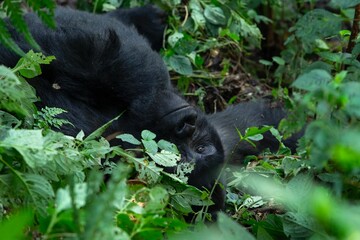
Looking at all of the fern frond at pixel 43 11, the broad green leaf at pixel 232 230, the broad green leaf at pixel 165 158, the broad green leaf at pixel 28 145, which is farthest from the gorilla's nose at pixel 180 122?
the broad green leaf at pixel 232 230

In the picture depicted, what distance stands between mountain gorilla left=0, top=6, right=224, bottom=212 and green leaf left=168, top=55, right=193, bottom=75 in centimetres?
48

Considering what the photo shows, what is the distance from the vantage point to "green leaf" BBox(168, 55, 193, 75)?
316cm

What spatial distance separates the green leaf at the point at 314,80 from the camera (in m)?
1.31

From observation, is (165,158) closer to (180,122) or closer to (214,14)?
(180,122)

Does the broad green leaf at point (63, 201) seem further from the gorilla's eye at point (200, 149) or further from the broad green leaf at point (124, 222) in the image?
the gorilla's eye at point (200, 149)

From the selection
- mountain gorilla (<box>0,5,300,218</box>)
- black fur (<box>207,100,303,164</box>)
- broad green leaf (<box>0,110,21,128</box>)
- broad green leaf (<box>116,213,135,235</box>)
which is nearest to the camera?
broad green leaf (<box>116,213,135,235</box>)

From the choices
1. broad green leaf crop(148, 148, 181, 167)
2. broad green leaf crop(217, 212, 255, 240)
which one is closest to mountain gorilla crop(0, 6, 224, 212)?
broad green leaf crop(148, 148, 181, 167)

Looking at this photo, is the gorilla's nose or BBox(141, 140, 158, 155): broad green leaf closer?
BBox(141, 140, 158, 155): broad green leaf

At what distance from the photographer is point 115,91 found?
2.51 meters

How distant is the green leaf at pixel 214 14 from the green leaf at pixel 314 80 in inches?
81.3

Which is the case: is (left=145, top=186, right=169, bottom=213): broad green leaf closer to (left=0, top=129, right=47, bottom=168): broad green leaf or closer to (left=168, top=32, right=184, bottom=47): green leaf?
(left=0, top=129, right=47, bottom=168): broad green leaf

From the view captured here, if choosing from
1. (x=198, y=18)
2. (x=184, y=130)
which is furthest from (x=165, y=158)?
(x=198, y=18)

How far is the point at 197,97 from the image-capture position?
3365 mm

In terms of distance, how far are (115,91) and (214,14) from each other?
1.06 meters
